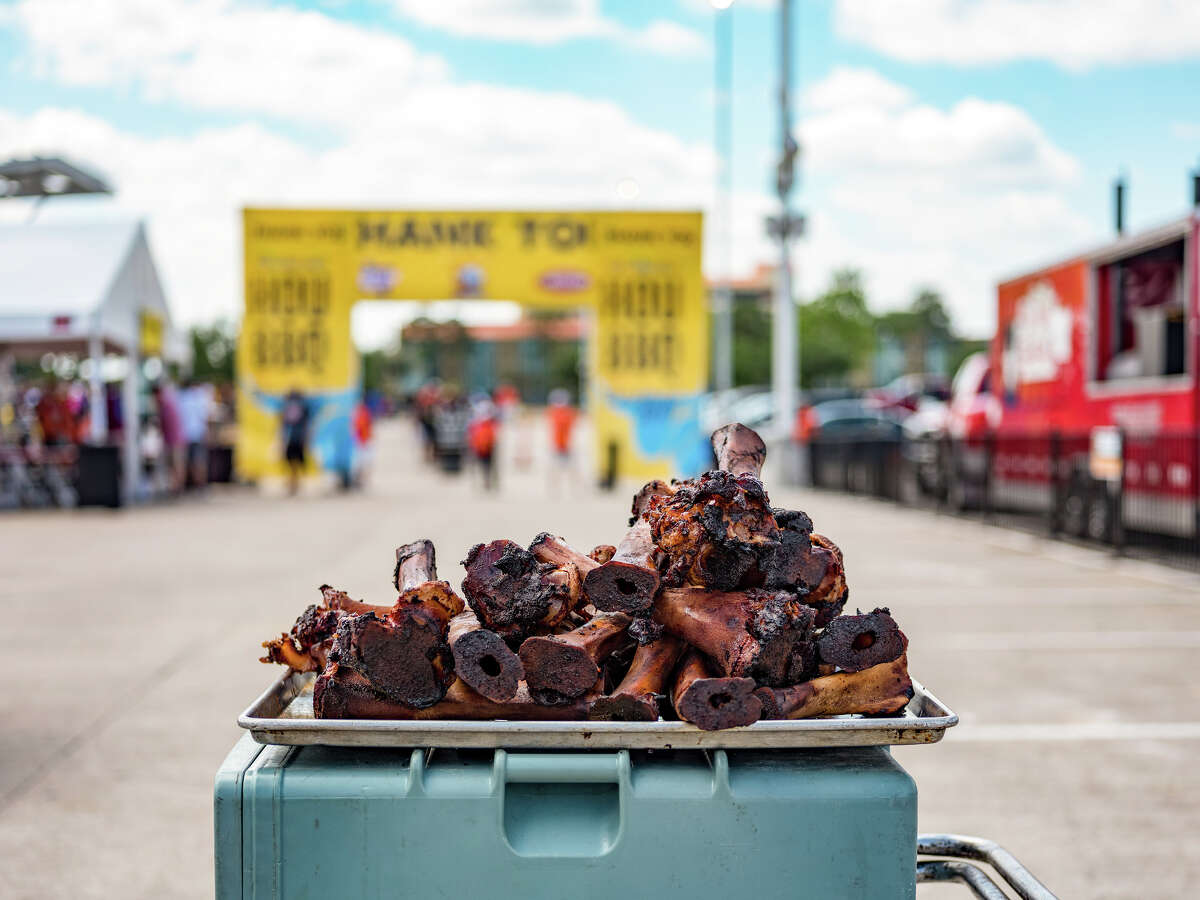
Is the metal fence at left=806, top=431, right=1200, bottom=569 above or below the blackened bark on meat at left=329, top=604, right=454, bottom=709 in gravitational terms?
below

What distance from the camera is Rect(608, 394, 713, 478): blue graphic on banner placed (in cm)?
2286

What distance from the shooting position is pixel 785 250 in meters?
21.9

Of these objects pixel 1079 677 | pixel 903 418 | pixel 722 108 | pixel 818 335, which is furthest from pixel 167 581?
pixel 818 335

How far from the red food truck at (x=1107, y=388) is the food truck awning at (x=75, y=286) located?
11917mm

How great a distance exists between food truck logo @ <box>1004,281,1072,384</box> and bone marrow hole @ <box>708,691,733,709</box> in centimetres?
1232

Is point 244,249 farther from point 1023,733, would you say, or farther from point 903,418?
point 903,418

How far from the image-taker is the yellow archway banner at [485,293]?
22312mm

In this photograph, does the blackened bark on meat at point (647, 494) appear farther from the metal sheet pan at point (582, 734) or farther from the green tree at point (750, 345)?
the green tree at point (750, 345)

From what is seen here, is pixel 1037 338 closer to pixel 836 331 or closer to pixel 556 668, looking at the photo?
pixel 556 668

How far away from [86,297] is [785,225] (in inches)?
449

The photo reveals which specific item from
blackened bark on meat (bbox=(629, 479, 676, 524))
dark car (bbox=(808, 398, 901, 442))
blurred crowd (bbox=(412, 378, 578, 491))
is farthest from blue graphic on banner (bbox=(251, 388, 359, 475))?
blackened bark on meat (bbox=(629, 479, 676, 524))

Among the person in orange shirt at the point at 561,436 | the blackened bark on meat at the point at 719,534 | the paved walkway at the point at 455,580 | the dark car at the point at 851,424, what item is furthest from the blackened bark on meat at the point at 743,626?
the dark car at the point at 851,424

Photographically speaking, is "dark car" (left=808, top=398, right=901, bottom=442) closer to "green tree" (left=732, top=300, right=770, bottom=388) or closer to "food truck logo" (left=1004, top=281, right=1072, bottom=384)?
"food truck logo" (left=1004, top=281, right=1072, bottom=384)

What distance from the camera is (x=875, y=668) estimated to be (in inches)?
83.0
